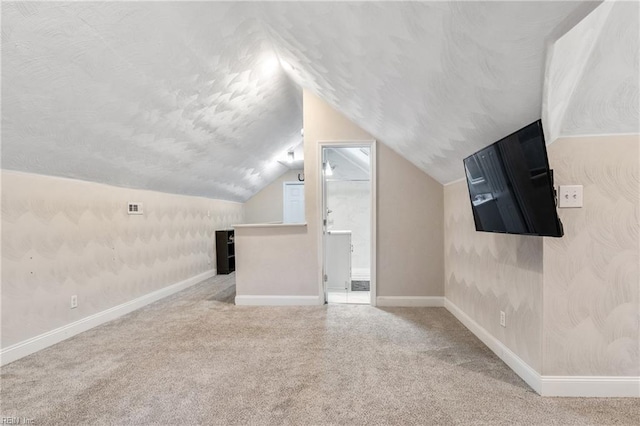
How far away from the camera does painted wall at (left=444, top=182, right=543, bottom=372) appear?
1.93 metres

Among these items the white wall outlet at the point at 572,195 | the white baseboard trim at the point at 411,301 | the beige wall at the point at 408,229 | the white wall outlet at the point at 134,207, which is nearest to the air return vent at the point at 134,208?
the white wall outlet at the point at 134,207

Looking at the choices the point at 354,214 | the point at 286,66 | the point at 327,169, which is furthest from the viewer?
the point at 354,214

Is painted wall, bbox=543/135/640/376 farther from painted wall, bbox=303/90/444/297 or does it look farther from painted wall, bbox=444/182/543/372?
painted wall, bbox=303/90/444/297

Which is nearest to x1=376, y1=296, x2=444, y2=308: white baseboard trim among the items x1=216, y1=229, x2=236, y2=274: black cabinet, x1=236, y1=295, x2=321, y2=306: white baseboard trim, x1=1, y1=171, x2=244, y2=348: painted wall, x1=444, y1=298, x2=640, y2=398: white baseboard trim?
x1=236, y1=295, x2=321, y2=306: white baseboard trim

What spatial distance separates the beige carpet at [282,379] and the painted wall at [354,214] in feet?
9.80

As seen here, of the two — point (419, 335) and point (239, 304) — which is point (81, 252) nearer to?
point (239, 304)

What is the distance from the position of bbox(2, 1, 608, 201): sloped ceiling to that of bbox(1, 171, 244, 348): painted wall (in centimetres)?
24

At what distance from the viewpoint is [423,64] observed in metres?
1.74

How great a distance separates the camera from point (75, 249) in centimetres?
293

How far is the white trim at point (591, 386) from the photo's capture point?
5.95 feet

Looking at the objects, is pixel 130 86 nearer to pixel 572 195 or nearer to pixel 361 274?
pixel 572 195

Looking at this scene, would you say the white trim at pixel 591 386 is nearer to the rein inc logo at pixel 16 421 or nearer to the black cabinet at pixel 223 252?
the rein inc logo at pixel 16 421

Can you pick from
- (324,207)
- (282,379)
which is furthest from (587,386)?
(324,207)

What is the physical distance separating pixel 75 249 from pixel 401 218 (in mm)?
3363
